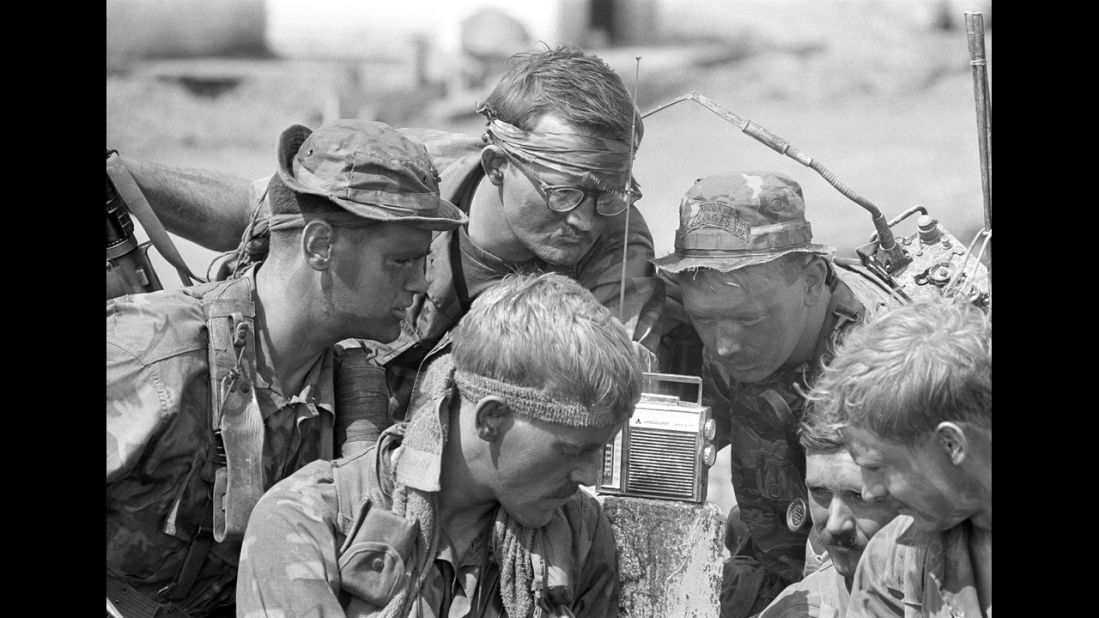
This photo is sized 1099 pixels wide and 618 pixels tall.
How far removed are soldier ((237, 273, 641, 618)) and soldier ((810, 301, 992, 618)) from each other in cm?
60

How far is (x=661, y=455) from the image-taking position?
446 centimetres

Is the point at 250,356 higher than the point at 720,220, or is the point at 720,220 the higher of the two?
the point at 720,220

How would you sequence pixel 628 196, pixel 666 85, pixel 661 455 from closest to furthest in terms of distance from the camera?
pixel 661 455
pixel 628 196
pixel 666 85

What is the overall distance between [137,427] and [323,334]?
0.65 metres

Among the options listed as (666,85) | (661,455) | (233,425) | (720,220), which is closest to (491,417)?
(661,455)

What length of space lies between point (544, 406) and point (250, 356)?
117 centimetres

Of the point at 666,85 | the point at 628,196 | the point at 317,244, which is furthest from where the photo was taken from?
the point at 666,85

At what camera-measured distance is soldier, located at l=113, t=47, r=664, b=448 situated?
Answer: 5277 millimetres

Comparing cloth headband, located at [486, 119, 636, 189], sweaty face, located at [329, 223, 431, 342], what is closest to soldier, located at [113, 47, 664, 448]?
cloth headband, located at [486, 119, 636, 189]

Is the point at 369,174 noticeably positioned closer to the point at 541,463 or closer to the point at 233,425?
the point at 233,425

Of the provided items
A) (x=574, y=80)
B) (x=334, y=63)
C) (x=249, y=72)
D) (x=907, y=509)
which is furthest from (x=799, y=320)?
(x=249, y=72)

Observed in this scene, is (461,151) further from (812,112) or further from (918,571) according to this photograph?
(812,112)

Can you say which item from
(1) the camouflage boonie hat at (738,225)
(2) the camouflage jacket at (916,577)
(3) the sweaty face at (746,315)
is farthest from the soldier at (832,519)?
(1) the camouflage boonie hat at (738,225)

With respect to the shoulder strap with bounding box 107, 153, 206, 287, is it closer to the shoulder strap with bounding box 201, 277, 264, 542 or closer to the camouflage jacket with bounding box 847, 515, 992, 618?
the shoulder strap with bounding box 201, 277, 264, 542
